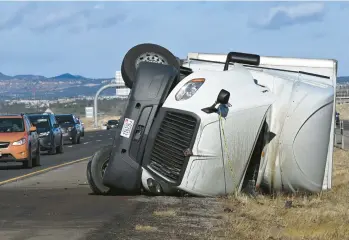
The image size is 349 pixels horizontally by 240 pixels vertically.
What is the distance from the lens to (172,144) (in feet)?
41.8

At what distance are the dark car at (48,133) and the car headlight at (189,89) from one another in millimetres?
22188

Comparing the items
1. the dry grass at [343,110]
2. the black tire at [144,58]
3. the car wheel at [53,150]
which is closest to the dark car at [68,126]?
the car wheel at [53,150]

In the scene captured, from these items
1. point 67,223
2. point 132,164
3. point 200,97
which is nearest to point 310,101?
point 200,97

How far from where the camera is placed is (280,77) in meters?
13.8

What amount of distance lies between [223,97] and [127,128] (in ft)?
5.44

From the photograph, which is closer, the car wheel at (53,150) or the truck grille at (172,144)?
the truck grille at (172,144)

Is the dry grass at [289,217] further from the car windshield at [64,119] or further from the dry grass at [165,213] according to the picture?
the car windshield at [64,119]

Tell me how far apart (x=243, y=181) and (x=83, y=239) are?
481 centimetres

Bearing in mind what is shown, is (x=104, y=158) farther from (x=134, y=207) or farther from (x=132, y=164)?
(x=134, y=207)

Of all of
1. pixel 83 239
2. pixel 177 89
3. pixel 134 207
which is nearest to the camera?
pixel 83 239

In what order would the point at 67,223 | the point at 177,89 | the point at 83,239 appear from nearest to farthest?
the point at 83,239 < the point at 67,223 < the point at 177,89

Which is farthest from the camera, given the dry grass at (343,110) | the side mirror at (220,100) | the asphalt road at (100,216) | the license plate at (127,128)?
the dry grass at (343,110)

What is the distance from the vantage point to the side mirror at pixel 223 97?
1236cm

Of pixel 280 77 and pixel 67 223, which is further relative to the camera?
pixel 280 77
